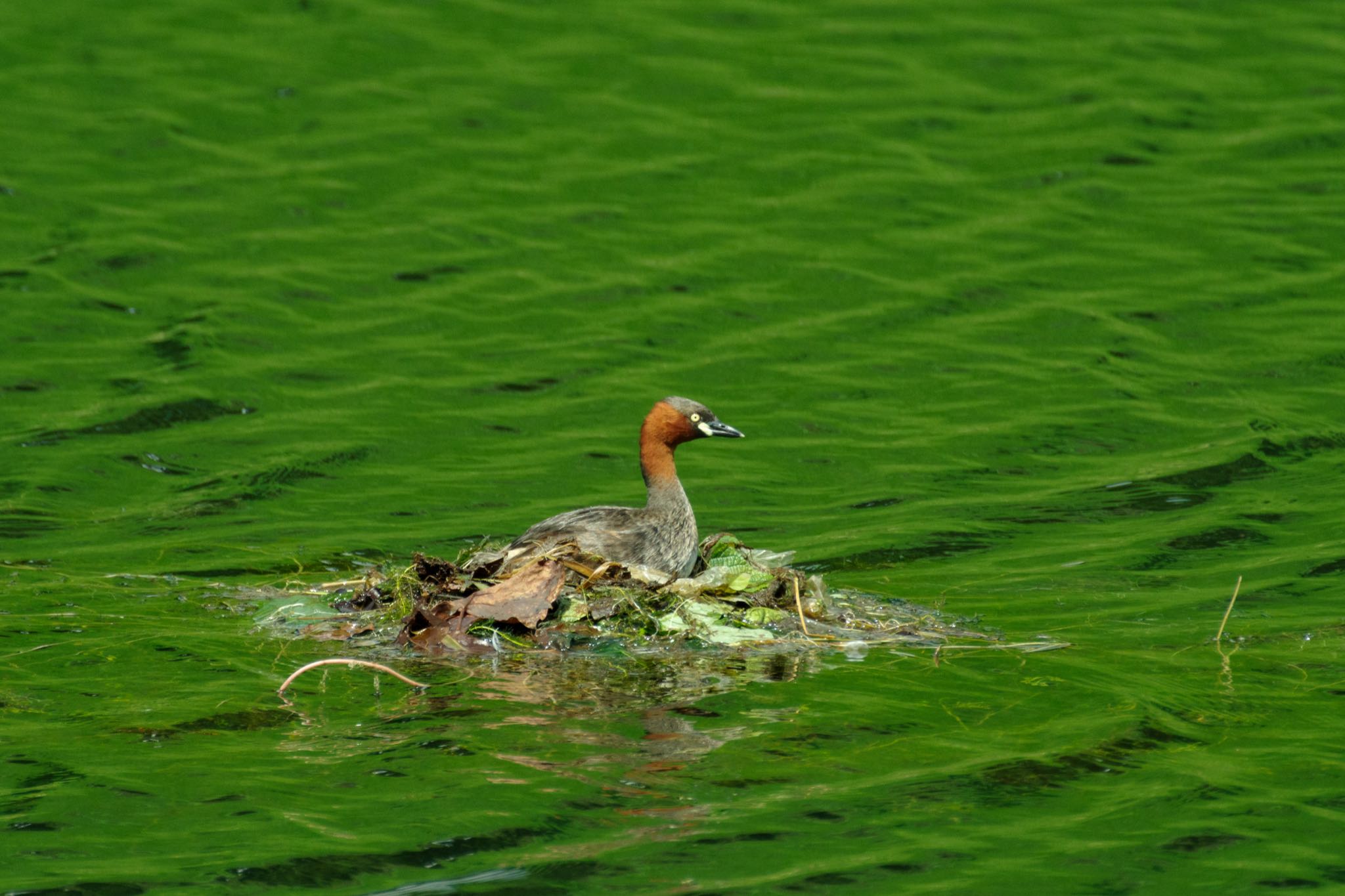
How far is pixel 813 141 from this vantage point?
85.1 feet

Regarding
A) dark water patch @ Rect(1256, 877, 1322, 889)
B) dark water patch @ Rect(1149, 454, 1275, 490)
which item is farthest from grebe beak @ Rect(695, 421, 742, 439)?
dark water patch @ Rect(1256, 877, 1322, 889)

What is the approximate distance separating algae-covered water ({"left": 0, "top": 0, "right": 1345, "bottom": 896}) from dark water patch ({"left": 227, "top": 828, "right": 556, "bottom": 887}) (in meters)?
0.03

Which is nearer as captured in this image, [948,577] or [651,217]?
[948,577]

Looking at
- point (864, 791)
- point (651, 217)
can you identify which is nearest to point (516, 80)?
point (651, 217)

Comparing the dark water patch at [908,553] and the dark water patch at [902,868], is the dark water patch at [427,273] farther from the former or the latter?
the dark water patch at [902,868]

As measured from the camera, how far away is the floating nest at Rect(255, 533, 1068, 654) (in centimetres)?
1176

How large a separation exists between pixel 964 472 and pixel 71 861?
10.7m

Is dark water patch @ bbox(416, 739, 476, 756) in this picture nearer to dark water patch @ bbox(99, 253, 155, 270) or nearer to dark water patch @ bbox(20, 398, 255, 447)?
dark water patch @ bbox(20, 398, 255, 447)

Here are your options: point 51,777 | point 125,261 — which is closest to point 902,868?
point 51,777

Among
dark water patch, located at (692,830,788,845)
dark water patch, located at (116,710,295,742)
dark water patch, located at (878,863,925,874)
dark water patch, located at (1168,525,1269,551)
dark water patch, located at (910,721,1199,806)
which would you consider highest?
dark water patch, located at (692,830,788,845)

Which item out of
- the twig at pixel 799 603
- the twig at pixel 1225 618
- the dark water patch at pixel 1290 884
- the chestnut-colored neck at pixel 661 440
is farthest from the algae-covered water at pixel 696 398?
the chestnut-colored neck at pixel 661 440

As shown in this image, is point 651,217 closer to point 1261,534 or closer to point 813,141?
point 813,141

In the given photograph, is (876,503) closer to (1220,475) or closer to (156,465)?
(1220,475)

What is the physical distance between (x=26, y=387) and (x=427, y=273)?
5.06 m
